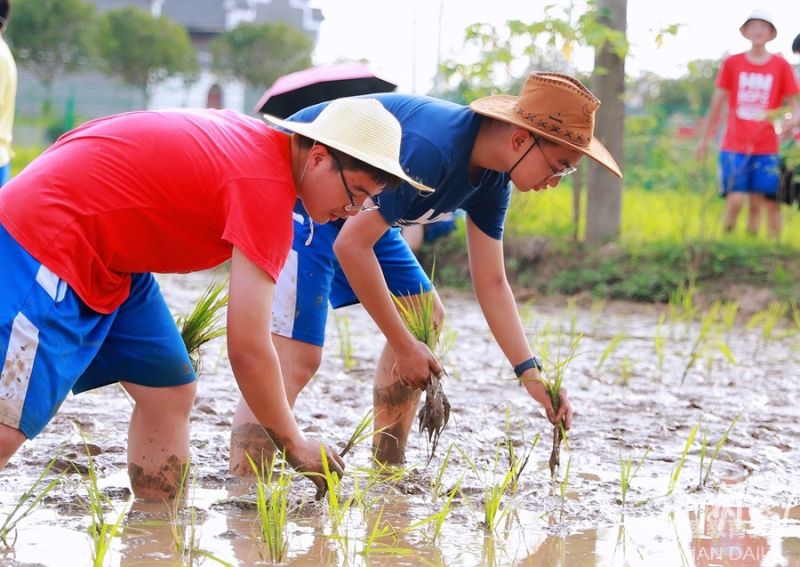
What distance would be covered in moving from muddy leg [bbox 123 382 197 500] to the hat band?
3.90 feet

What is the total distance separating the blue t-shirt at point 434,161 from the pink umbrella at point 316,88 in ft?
3.59

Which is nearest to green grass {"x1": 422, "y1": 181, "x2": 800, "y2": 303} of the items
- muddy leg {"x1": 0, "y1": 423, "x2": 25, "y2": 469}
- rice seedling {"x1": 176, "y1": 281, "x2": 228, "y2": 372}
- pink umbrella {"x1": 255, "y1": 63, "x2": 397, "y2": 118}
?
pink umbrella {"x1": 255, "y1": 63, "x2": 397, "y2": 118}

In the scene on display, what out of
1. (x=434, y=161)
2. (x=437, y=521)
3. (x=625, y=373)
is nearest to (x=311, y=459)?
(x=437, y=521)

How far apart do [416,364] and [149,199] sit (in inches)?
41.0

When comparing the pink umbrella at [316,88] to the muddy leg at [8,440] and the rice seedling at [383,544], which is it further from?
the muddy leg at [8,440]

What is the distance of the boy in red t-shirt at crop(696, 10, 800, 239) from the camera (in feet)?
26.8

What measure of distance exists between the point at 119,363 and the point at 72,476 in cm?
59

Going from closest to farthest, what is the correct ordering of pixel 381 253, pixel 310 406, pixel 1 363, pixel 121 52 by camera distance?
pixel 1 363, pixel 381 253, pixel 310 406, pixel 121 52

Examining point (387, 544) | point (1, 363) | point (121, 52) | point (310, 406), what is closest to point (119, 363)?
point (1, 363)

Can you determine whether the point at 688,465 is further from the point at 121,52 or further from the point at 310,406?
the point at 121,52

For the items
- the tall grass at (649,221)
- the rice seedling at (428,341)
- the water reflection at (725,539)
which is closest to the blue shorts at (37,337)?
the rice seedling at (428,341)

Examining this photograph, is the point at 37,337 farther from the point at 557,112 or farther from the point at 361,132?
the point at 557,112

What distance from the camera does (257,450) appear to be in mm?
3467

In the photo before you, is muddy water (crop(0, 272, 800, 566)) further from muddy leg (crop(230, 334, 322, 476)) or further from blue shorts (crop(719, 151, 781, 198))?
blue shorts (crop(719, 151, 781, 198))
